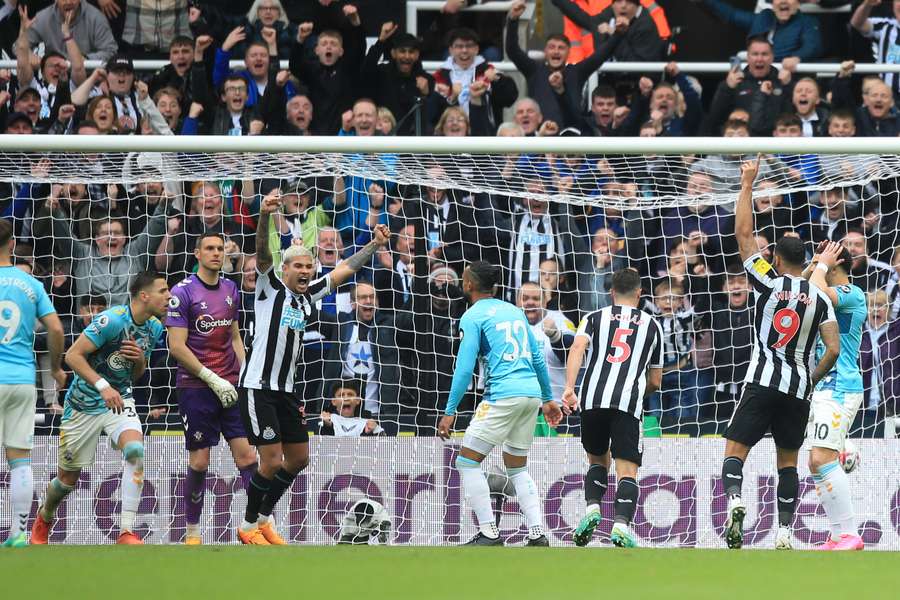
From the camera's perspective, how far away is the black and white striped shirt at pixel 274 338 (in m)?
7.94

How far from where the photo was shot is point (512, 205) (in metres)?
10.2

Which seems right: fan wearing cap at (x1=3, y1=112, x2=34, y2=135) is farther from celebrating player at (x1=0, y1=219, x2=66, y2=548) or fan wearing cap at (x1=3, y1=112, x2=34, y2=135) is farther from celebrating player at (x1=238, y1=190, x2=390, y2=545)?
celebrating player at (x1=238, y1=190, x2=390, y2=545)

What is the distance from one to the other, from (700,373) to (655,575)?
4.26 metres

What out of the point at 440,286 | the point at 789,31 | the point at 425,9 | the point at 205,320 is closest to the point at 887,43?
the point at 789,31

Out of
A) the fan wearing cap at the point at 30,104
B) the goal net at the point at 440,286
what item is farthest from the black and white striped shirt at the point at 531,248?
the fan wearing cap at the point at 30,104

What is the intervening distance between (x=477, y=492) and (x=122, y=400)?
2.35 meters

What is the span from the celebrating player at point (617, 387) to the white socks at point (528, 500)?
302 millimetres

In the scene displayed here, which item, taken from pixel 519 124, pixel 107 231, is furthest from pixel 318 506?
pixel 519 124

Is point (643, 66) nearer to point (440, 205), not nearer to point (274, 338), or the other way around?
point (440, 205)

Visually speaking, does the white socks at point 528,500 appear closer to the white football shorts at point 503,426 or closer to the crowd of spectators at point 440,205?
the white football shorts at point 503,426

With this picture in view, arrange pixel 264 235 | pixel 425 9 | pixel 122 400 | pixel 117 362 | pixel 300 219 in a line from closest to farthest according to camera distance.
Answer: pixel 264 235, pixel 122 400, pixel 117 362, pixel 300 219, pixel 425 9

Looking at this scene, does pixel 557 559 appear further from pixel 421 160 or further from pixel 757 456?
pixel 421 160

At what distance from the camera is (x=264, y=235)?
7930 mm

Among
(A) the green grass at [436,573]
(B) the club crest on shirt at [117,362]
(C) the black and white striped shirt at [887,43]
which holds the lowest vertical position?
(A) the green grass at [436,573]
